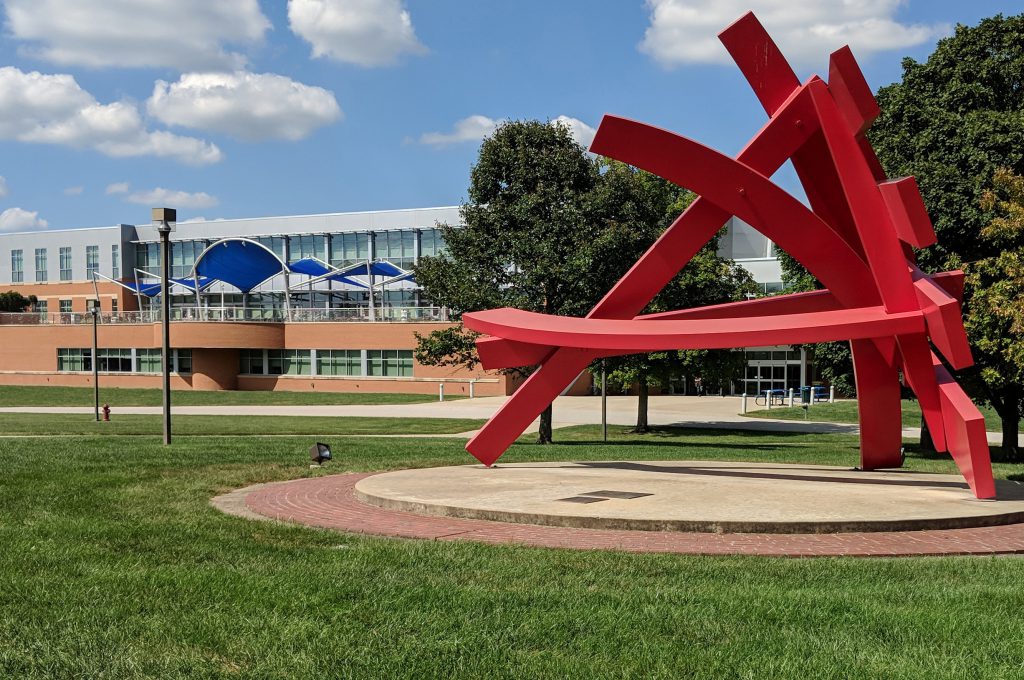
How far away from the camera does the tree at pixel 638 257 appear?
2444cm

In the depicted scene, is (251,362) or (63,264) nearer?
(251,362)

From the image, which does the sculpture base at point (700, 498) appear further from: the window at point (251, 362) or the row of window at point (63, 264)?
the row of window at point (63, 264)

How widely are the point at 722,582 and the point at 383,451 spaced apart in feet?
42.5

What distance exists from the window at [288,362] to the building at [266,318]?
2.3 inches

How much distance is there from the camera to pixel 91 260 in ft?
258

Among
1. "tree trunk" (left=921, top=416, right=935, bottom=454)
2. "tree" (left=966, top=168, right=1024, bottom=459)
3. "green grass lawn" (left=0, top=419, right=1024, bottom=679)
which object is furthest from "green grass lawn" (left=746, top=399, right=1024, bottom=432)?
"green grass lawn" (left=0, top=419, right=1024, bottom=679)

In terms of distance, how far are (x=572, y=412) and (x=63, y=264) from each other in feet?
179

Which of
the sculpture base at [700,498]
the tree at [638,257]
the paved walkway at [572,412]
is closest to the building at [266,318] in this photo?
the paved walkway at [572,412]

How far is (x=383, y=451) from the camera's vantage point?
19453 millimetres

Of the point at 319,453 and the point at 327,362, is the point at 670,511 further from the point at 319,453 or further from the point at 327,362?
the point at 327,362

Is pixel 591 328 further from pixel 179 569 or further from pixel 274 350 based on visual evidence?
pixel 274 350

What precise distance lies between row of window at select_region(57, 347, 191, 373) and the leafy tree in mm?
15770

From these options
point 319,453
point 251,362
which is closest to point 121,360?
point 251,362

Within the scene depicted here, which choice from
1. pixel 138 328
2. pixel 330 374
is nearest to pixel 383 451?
pixel 330 374
